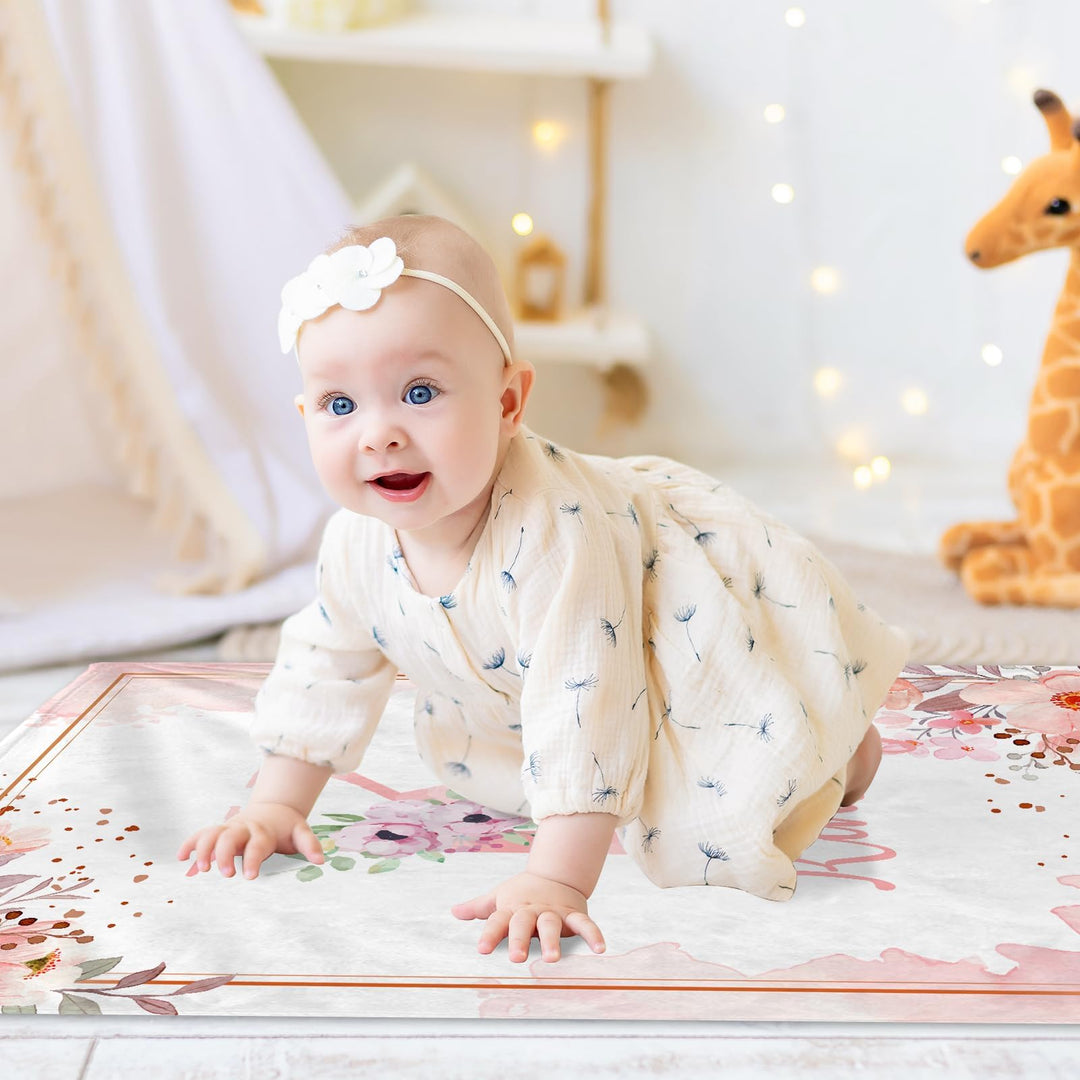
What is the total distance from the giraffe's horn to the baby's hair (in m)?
1.04

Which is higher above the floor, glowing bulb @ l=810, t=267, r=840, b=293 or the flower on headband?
the flower on headband

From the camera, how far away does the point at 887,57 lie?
2457 mm

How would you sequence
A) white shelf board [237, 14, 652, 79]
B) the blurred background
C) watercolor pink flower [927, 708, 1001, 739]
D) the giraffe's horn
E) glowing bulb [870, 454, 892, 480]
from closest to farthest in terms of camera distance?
1. watercolor pink flower [927, 708, 1001, 739]
2. the giraffe's horn
3. the blurred background
4. white shelf board [237, 14, 652, 79]
5. glowing bulb [870, 454, 892, 480]

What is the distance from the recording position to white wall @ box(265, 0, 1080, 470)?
2441 millimetres

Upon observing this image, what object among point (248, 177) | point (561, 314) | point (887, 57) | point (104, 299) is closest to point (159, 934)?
point (104, 299)

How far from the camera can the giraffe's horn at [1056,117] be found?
1623 millimetres

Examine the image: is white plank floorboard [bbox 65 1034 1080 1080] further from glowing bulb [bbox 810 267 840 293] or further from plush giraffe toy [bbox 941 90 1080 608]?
glowing bulb [bbox 810 267 840 293]

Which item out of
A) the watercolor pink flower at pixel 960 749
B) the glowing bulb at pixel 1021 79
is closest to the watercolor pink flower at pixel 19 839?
the watercolor pink flower at pixel 960 749

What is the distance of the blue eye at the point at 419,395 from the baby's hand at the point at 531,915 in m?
0.32

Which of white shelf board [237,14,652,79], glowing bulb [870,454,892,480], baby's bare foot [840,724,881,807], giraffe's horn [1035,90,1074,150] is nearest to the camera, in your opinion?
baby's bare foot [840,724,881,807]

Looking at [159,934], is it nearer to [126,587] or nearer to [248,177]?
[126,587]

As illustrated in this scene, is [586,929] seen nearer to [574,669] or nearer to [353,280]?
[574,669]

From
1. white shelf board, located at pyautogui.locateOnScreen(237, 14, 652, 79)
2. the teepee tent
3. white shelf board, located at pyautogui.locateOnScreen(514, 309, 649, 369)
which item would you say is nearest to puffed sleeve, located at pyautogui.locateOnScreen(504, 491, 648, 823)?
the teepee tent

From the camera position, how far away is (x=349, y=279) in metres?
0.84
